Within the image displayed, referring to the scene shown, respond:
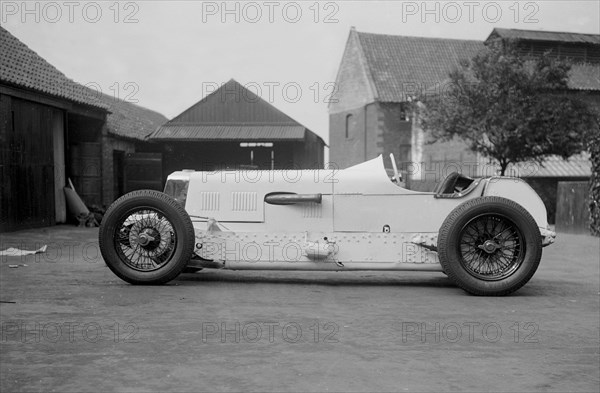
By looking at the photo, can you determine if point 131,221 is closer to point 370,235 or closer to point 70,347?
point 370,235

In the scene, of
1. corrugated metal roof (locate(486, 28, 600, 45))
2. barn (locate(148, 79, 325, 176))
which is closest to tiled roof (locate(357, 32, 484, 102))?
corrugated metal roof (locate(486, 28, 600, 45))

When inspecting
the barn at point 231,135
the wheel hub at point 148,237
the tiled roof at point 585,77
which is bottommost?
the wheel hub at point 148,237

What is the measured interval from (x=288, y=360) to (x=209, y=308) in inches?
79.6

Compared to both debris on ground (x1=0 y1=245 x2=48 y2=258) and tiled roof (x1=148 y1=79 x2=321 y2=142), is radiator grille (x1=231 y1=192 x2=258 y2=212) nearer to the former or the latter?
debris on ground (x1=0 y1=245 x2=48 y2=258)

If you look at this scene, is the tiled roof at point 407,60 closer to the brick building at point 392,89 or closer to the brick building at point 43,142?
the brick building at point 392,89

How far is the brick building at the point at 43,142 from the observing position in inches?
661

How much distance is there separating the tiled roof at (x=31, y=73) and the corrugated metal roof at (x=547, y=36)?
20234 mm

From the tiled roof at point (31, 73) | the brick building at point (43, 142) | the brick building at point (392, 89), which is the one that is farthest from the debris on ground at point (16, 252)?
the brick building at point (392, 89)

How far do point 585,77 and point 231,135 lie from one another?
1805 centimetres

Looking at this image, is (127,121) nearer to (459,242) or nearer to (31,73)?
(31,73)

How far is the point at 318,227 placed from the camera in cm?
802

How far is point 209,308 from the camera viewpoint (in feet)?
21.4

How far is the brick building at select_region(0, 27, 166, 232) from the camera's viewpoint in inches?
661

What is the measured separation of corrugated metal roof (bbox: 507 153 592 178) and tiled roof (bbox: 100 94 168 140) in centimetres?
1595
